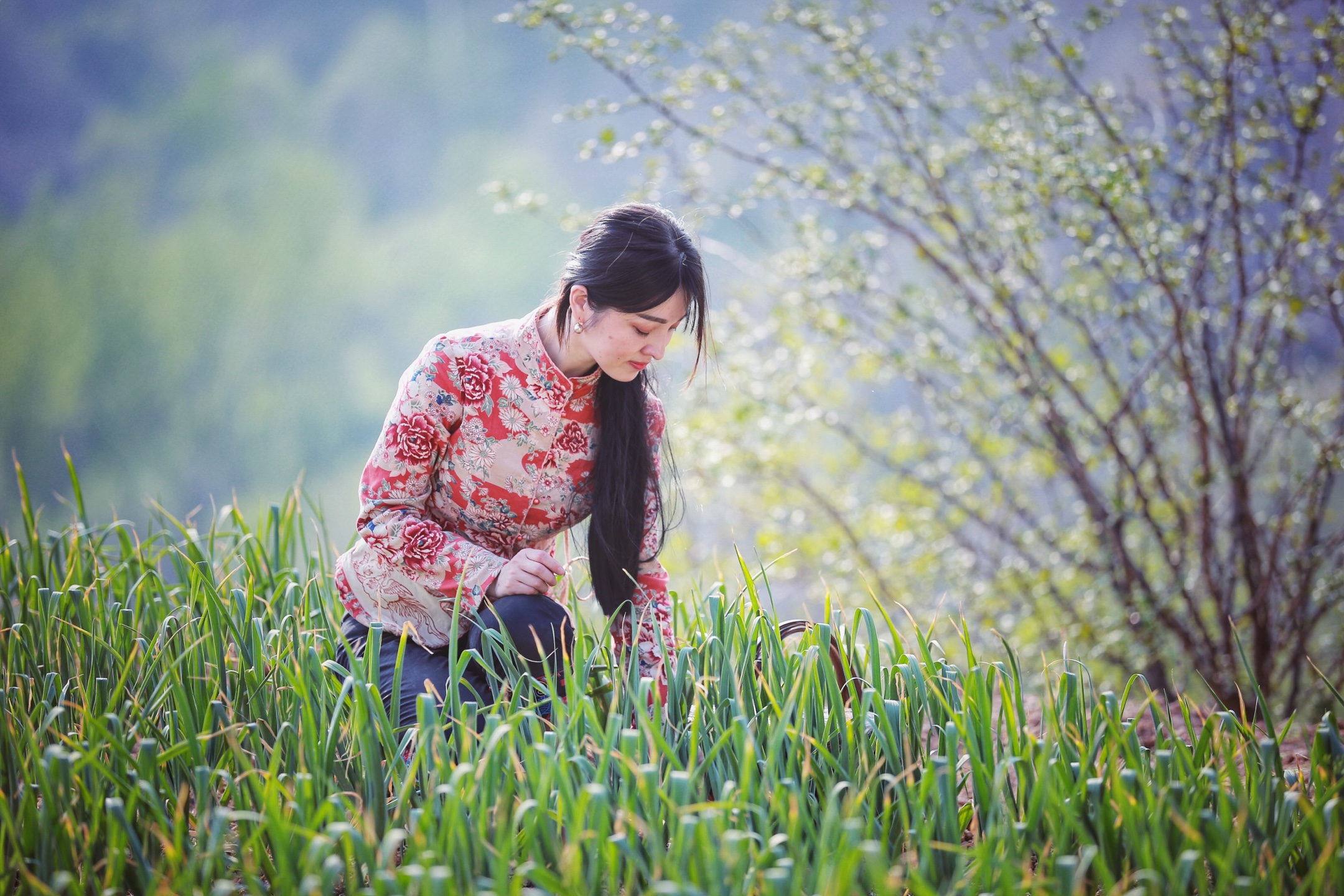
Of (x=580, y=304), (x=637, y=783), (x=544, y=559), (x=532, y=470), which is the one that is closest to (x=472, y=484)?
(x=532, y=470)

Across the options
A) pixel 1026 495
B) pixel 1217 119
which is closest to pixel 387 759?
pixel 1217 119

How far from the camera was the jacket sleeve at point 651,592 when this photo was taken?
163 cm

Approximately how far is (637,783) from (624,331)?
71cm

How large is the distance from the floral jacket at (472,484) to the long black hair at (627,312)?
0.04m

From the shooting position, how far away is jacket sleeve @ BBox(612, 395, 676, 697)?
1629 millimetres

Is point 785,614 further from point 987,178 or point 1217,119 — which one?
point 1217,119

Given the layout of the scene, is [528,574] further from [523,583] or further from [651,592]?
[651,592]

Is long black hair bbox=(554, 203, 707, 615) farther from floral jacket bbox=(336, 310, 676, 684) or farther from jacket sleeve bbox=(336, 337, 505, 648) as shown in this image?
jacket sleeve bbox=(336, 337, 505, 648)

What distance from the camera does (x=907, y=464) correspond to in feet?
12.0

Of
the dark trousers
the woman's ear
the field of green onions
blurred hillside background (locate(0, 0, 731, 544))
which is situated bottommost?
the field of green onions

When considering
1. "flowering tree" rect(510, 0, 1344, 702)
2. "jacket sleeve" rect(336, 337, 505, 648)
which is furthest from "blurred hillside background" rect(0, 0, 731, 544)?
"jacket sleeve" rect(336, 337, 505, 648)

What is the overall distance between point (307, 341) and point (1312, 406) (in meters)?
3.88

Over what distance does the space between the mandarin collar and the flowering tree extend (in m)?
1.02

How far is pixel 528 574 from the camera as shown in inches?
58.4
